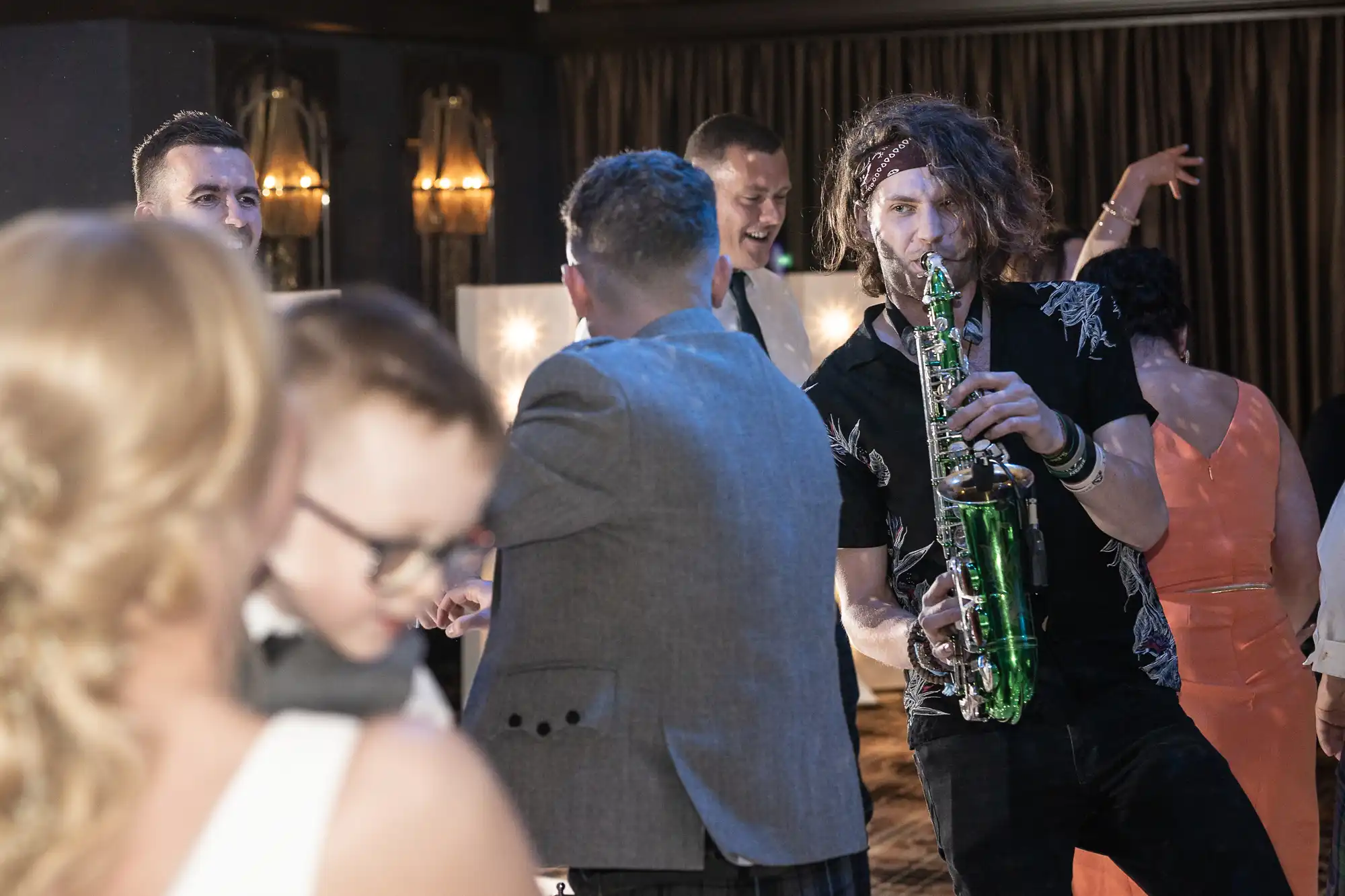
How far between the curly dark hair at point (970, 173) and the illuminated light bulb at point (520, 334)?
2573 mm

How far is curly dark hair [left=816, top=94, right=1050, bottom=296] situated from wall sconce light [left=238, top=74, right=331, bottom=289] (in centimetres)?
508

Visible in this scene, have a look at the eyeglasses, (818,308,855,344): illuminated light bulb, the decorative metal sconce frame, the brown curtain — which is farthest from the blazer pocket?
the brown curtain

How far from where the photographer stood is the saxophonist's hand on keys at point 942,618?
2.20m

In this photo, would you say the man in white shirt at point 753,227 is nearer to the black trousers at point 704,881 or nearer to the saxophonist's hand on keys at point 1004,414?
the saxophonist's hand on keys at point 1004,414

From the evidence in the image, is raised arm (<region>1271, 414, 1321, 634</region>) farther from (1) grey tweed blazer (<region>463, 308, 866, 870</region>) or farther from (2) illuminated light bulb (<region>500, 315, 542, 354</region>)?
(2) illuminated light bulb (<region>500, 315, 542, 354</region>)

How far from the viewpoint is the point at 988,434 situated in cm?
215

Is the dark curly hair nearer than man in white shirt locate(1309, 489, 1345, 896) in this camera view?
No

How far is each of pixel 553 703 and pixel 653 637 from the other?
0.14 meters

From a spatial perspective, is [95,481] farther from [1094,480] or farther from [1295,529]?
[1295,529]

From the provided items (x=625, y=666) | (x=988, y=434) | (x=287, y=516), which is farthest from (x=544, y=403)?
(x=287, y=516)

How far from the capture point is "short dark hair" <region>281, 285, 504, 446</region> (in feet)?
3.17

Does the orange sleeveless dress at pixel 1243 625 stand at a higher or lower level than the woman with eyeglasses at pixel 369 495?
lower

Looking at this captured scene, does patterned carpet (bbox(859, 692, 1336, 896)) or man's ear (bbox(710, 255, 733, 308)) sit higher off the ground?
man's ear (bbox(710, 255, 733, 308))

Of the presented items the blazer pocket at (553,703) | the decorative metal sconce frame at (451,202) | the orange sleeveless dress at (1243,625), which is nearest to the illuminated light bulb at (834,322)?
the orange sleeveless dress at (1243,625)
